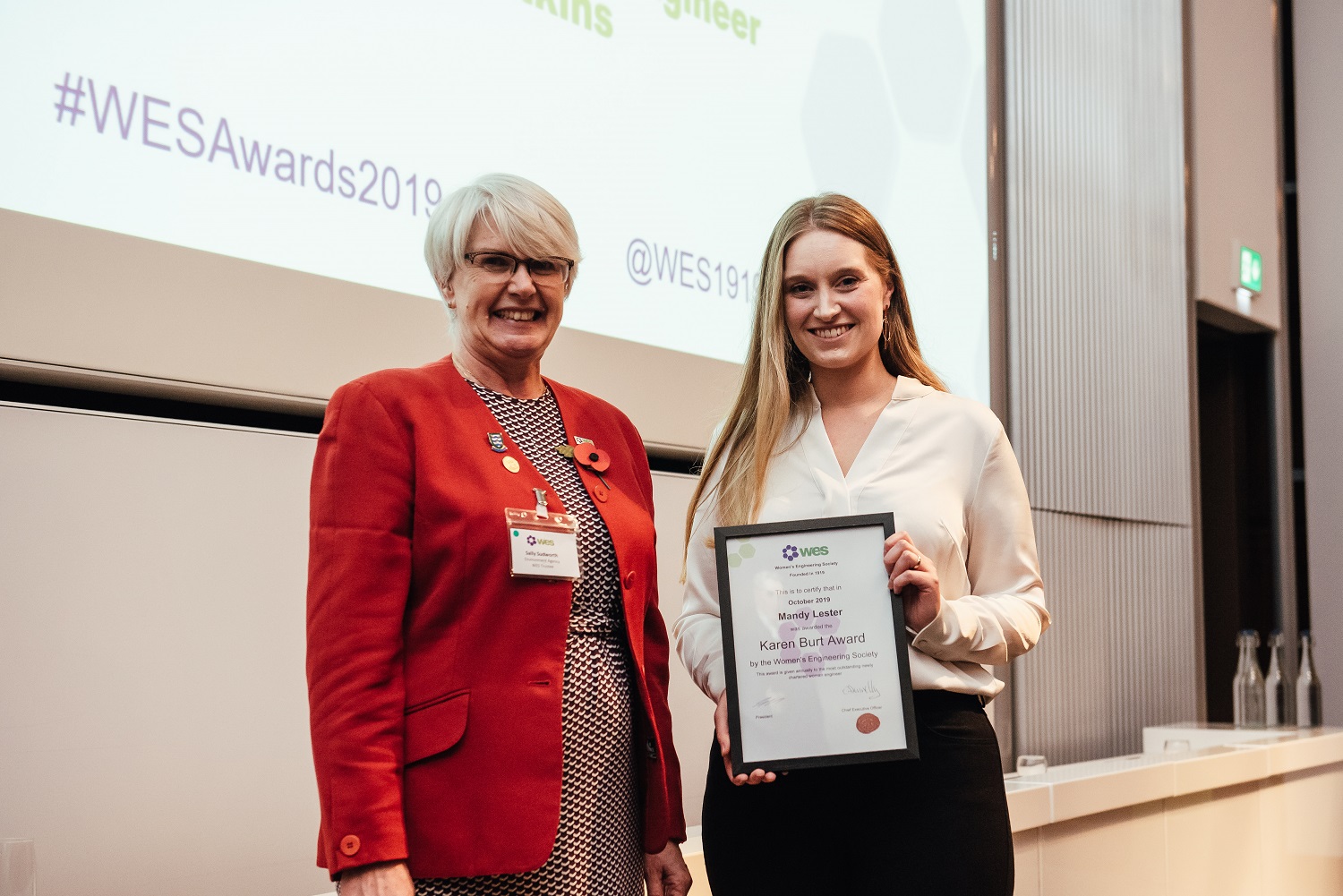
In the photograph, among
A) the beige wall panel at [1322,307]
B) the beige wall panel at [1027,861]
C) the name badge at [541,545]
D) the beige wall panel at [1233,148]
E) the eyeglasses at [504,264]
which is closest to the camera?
the name badge at [541,545]

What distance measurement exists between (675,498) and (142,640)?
1305mm

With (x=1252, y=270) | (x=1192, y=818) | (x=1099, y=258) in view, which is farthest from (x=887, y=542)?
(x=1252, y=270)

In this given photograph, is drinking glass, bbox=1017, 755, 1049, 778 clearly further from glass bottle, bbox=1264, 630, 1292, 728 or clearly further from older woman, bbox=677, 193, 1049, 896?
older woman, bbox=677, 193, 1049, 896

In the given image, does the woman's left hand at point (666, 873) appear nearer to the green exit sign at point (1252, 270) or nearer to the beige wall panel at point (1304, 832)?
the beige wall panel at point (1304, 832)

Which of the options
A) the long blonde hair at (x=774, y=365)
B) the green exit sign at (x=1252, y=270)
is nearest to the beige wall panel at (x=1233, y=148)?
the green exit sign at (x=1252, y=270)

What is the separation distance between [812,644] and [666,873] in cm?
37

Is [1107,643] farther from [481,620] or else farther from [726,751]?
[481,620]

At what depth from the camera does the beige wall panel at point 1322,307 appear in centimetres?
545

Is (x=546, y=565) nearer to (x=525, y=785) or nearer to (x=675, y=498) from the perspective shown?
(x=525, y=785)

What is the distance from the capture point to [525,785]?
1335mm

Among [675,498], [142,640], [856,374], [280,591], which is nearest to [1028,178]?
[675,498]

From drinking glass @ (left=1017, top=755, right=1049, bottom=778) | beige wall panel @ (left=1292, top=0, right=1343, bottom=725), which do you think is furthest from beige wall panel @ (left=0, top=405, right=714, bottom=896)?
beige wall panel @ (left=1292, top=0, right=1343, bottom=725)

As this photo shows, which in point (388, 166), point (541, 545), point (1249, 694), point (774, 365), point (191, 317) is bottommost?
point (1249, 694)

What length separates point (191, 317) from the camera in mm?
A: 1958
